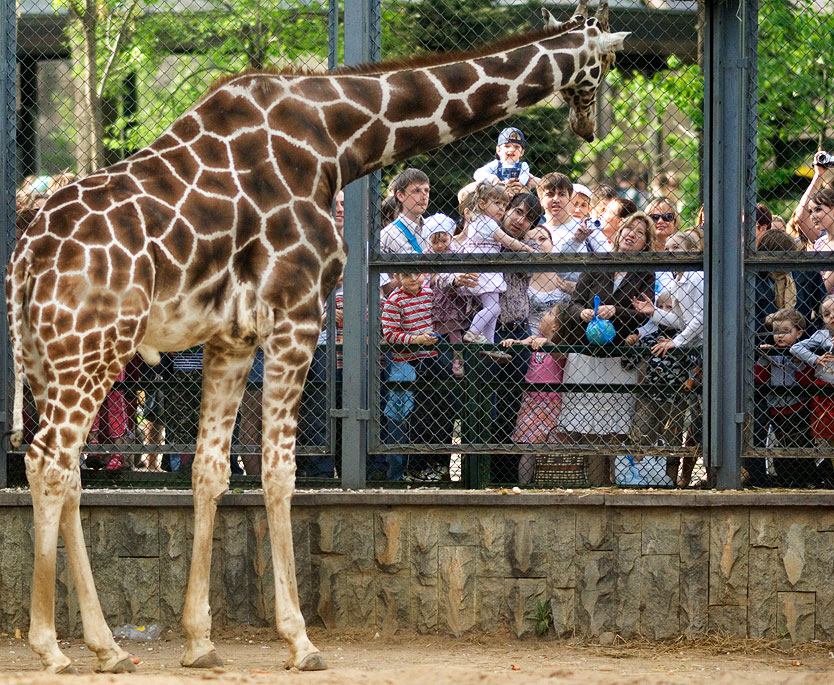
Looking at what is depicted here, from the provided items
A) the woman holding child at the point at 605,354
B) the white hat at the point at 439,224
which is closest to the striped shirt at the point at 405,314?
the white hat at the point at 439,224

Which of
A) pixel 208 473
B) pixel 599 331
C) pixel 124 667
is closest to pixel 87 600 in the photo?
pixel 124 667

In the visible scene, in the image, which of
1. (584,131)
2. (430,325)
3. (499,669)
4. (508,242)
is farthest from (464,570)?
(584,131)

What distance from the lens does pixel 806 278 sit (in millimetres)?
7465

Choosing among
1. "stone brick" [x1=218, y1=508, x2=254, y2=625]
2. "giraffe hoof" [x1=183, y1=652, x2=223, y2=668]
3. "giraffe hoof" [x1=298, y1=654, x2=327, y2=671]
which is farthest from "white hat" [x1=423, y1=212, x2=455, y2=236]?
"giraffe hoof" [x1=183, y1=652, x2=223, y2=668]

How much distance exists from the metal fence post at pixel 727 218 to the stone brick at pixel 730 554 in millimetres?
250

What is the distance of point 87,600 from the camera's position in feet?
19.7

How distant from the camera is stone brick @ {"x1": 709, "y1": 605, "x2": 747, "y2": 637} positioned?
7141 millimetres

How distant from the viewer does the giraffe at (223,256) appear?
5.81 m

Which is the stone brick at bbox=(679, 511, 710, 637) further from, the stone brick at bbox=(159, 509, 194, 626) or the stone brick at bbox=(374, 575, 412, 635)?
the stone brick at bbox=(159, 509, 194, 626)

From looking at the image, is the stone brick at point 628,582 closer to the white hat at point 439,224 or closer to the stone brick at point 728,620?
the stone brick at point 728,620

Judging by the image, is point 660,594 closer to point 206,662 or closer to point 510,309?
point 510,309

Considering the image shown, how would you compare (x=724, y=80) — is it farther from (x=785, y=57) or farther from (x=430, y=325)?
(x=430, y=325)

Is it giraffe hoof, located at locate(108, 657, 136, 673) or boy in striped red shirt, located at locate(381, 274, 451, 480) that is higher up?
boy in striped red shirt, located at locate(381, 274, 451, 480)

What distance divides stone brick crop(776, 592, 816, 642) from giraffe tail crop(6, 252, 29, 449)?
4.17 meters
